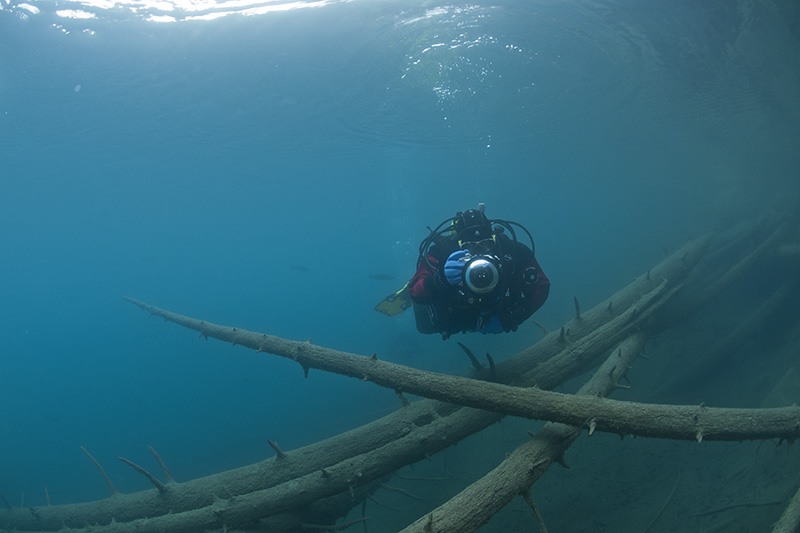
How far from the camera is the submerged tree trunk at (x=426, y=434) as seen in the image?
115 inches

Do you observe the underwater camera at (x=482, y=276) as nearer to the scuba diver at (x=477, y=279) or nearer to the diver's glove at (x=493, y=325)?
the scuba diver at (x=477, y=279)

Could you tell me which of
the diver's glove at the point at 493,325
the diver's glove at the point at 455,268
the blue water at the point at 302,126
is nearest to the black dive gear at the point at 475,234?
the diver's glove at the point at 455,268

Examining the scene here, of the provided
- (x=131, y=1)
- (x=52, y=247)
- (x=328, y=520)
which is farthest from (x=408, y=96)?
(x=52, y=247)

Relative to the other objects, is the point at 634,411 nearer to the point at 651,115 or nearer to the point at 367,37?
the point at 367,37

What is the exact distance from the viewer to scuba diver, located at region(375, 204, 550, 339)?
3.37 meters

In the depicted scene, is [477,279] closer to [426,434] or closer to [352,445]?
[426,434]

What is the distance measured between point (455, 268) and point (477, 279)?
0.28 meters

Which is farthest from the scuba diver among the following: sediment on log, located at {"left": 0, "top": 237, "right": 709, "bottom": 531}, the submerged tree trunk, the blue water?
the blue water

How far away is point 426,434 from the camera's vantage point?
415cm

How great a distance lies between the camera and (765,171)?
62.7 metres

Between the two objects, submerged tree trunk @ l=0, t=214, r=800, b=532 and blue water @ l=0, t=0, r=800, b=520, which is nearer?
submerged tree trunk @ l=0, t=214, r=800, b=532

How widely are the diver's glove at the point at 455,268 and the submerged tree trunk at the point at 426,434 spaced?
915 millimetres

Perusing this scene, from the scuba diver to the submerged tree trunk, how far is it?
0.71m

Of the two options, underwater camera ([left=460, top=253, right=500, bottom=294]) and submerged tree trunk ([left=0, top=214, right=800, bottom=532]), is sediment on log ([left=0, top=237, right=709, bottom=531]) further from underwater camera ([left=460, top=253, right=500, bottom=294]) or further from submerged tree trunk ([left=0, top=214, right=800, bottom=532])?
underwater camera ([left=460, top=253, right=500, bottom=294])
